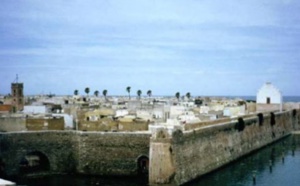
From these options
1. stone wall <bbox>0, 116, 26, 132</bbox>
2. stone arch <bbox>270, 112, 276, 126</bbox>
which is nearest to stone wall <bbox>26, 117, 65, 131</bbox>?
stone wall <bbox>0, 116, 26, 132</bbox>

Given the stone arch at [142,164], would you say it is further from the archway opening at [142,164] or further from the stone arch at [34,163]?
the stone arch at [34,163]

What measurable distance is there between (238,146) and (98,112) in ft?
36.8

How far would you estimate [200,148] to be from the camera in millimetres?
26266

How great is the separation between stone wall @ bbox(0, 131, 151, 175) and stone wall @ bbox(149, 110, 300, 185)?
2791mm

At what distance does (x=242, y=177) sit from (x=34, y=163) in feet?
39.5

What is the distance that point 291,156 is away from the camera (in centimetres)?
3544

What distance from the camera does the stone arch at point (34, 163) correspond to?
26.8m

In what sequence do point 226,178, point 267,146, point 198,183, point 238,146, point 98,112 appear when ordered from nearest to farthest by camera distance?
point 198,183
point 226,178
point 238,146
point 98,112
point 267,146

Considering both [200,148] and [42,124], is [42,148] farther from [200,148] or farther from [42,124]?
[200,148]

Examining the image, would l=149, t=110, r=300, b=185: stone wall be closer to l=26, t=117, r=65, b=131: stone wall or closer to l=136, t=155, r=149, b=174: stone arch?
l=136, t=155, r=149, b=174: stone arch

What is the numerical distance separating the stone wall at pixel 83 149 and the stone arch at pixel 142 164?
17 centimetres

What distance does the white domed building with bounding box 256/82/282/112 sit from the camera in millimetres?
53594

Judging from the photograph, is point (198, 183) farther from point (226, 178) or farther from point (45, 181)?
point (45, 181)

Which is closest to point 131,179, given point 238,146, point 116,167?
point 116,167
